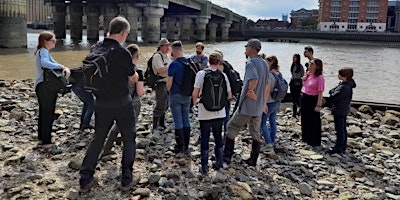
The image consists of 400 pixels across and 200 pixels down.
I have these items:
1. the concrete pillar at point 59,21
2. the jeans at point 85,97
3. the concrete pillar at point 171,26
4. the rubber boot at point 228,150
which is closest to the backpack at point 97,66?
the rubber boot at point 228,150

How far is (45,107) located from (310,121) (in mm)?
4704

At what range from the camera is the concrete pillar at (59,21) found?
58438mm

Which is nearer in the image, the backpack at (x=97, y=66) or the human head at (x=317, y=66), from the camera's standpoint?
the backpack at (x=97, y=66)

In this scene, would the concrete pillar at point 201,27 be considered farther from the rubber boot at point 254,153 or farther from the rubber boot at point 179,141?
the rubber boot at point 254,153

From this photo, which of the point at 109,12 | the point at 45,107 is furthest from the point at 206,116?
the point at 109,12

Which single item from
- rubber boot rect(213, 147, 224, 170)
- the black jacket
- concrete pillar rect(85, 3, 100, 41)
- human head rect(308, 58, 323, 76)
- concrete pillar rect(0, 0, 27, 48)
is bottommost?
rubber boot rect(213, 147, 224, 170)

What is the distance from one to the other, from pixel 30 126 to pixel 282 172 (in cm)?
471

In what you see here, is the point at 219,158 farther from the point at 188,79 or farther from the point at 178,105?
the point at 188,79

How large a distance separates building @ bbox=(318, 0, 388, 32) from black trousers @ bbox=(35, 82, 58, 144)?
483 feet

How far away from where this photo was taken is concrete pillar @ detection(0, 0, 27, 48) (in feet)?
99.3

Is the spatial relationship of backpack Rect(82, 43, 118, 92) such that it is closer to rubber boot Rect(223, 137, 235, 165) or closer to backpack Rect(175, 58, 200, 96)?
backpack Rect(175, 58, 200, 96)

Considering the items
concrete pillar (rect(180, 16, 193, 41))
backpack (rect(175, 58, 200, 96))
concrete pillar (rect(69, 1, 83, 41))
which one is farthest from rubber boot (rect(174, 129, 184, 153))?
concrete pillar (rect(180, 16, 193, 41))

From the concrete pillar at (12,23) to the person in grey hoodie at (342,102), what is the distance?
97.6ft

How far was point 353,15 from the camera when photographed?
14438cm
